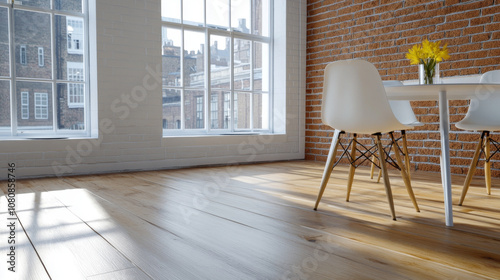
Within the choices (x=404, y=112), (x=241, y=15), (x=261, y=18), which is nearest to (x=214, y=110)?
(x=241, y=15)

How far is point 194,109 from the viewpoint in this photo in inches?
169

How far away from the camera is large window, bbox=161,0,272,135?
4.14 meters

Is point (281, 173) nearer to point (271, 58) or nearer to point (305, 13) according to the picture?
point (271, 58)

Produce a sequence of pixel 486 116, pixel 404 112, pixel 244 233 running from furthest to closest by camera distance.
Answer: pixel 404 112 < pixel 486 116 < pixel 244 233

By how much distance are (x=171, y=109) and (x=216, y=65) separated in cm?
75

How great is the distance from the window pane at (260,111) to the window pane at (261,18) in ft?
2.47

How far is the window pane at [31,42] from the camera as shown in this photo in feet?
11.0

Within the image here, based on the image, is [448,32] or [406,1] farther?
[406,1]

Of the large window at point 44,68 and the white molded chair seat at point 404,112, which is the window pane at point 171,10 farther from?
the white molded chair seat at point 404,112

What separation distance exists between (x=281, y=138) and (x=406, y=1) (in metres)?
1.94

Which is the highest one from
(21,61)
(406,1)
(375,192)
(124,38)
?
(406,1)

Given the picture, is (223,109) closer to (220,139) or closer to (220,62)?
(220,139)

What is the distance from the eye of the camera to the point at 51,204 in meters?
2.28

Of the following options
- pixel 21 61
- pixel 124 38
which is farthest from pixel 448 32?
pixel 21 61
